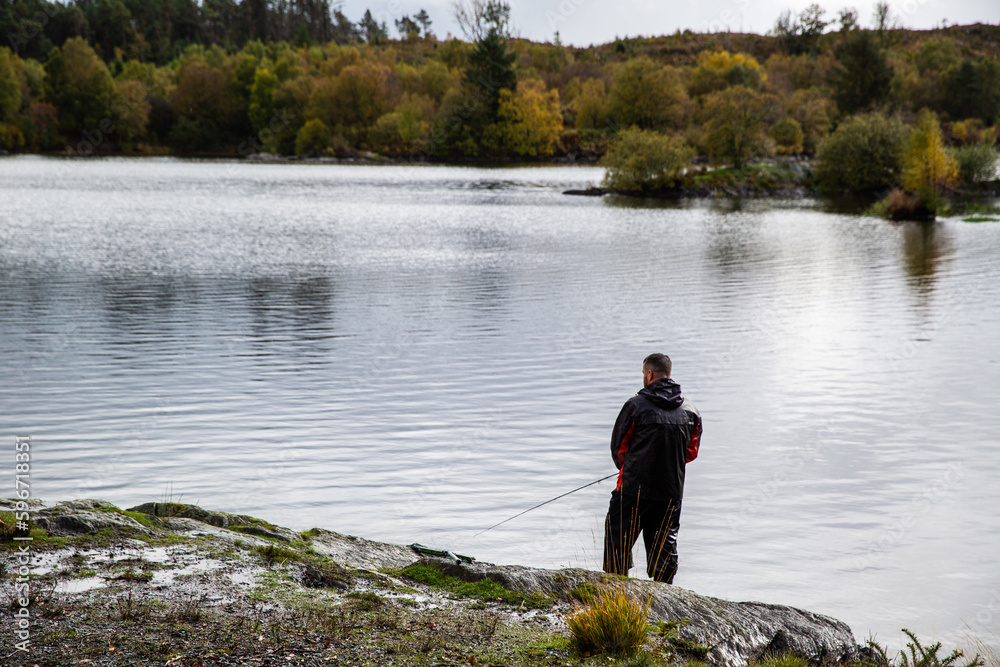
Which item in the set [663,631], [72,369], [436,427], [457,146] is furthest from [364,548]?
[457,146]

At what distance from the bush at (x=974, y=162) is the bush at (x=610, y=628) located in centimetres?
5487

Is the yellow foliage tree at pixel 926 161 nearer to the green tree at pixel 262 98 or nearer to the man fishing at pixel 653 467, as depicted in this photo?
the man fishing at pixel 653 467

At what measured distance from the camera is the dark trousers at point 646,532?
5448mm

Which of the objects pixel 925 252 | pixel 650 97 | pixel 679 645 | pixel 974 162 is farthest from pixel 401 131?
pixel 679 645

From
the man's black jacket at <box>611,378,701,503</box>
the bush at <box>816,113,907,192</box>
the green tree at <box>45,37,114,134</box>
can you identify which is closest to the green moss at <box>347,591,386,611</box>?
the man's black jacket at <box>611,378,701,503</box>

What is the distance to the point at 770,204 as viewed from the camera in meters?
45.8

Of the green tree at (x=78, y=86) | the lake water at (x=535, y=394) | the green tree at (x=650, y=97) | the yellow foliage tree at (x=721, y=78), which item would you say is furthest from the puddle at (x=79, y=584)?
the green tree at (x=78, y=86)

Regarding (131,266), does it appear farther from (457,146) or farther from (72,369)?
(457,146)

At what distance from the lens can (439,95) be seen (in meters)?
107

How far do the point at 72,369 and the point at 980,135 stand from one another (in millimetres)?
94217

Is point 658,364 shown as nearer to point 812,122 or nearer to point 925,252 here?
point 925,252

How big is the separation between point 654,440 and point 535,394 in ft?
19.7

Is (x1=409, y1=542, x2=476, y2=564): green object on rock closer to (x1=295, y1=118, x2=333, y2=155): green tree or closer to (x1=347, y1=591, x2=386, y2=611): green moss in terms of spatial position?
(x1=347, y1=591, x2=386, y2=611): green moss

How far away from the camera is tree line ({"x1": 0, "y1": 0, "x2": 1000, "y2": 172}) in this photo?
84438 mm
